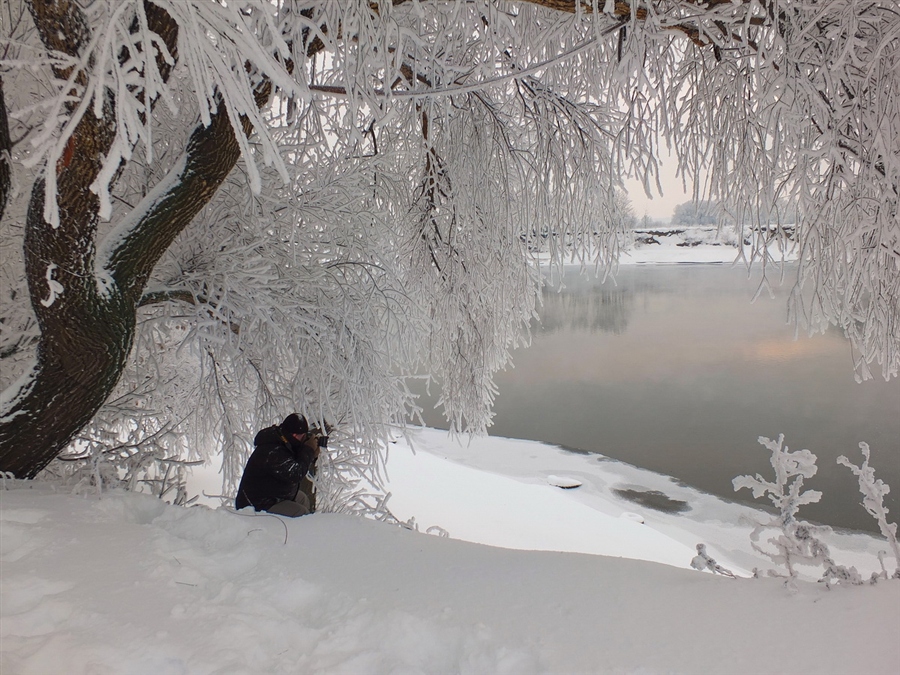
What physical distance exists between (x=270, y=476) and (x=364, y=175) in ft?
7.47

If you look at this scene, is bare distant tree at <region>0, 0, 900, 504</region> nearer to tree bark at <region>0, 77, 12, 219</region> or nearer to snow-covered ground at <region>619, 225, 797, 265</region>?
tree bark at <region>0, 77, 12, 219</region>

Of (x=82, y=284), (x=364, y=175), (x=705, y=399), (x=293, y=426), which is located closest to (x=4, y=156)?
(x=82, y=284)

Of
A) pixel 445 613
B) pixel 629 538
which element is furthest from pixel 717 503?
pixel 445 613

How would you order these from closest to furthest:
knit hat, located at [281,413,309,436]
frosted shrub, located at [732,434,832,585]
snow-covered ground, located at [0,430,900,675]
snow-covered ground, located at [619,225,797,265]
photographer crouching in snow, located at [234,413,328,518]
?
snow-covered ground, located at [0,430,900,675] → frosted shrub, located at [732,434,832,585] → photographer crouching in snow, located at [234,413,328,518] → knit hat, located at [281,413,309,436] → snow-covered ground, located at [619,225,797,265]

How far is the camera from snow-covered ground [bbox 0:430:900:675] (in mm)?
1560

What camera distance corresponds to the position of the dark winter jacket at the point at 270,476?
10.4 ft

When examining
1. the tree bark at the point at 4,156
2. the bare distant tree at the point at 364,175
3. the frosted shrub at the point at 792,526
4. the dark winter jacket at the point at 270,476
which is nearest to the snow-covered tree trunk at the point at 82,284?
the bare distant tree at the point at 364,175

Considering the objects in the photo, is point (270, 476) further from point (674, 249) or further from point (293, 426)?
point (674, 249)

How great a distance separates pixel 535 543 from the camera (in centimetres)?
699

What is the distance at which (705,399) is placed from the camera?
14250 millimetres

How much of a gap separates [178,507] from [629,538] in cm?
622

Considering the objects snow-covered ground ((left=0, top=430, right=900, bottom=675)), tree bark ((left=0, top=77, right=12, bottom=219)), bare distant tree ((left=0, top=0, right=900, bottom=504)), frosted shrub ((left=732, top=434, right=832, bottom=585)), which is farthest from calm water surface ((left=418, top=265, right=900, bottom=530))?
tree bark ((left=0, top=77, right=12, bottom=219))

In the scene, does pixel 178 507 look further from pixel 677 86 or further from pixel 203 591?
pixel 677 86

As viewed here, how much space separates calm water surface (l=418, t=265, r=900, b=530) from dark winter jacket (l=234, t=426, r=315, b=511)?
16.2 feet
